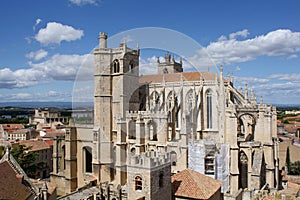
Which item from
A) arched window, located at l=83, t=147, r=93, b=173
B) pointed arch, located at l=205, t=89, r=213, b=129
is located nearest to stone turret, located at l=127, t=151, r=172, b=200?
pointed arch, located at l=205, t=89, r=213, b=129

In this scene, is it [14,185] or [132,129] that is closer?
[14,185]

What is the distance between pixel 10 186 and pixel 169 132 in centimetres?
2059

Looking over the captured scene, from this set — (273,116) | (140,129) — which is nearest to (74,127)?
(140,129)

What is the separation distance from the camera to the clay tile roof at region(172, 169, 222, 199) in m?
19.4

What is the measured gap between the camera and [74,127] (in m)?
37.2

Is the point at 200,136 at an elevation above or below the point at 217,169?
above

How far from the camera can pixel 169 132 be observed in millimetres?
36125

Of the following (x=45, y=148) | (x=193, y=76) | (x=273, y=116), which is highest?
(x=193, y=76)

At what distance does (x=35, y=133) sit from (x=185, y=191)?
2757 inches

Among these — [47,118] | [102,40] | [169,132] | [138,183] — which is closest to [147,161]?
[138,183]

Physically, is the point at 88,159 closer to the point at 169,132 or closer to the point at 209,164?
the point at 169,132

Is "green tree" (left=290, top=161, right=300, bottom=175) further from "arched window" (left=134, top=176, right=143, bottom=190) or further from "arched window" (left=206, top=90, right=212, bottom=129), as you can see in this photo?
"arched window" (left=134, top=176, right=143, bottom=190)

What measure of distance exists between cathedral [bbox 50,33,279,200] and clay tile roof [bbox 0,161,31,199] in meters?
8.38

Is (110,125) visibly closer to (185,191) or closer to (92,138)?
(92,138)
